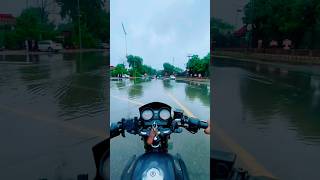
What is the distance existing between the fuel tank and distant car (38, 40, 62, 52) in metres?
1.56

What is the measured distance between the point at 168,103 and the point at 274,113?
0.94 metres

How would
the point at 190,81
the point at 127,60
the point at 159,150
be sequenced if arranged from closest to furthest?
the point at 159,150 < the point at 127,60 < the point at 190,81

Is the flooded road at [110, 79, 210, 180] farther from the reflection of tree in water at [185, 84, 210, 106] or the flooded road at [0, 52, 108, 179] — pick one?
the flooded road at [0, 52, 108, 179]

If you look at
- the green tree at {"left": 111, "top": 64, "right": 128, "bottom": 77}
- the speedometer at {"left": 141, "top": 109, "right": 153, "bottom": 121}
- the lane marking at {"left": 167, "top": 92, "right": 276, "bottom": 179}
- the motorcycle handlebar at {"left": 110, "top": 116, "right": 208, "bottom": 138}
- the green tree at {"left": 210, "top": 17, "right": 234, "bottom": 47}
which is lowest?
the lane marking at {"left": 167, "top": 92, "right": 276, "bottom": 179}

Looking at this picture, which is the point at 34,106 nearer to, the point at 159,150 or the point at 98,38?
the point at 98,38

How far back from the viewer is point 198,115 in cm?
252

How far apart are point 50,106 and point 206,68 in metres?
1.30

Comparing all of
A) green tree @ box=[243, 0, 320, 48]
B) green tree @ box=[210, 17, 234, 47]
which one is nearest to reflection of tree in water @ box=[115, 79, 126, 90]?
green tree @ box=[210, 17, 234, 47]

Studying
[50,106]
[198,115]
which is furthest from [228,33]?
[50,106]

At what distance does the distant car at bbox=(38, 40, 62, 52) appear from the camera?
307cm

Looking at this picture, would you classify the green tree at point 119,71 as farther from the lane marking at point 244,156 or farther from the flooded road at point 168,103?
the lane marking at point 244,156

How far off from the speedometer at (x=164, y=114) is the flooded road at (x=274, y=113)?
97 centimetres

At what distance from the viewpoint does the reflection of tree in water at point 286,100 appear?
2891 mm

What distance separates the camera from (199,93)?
8.52ft
